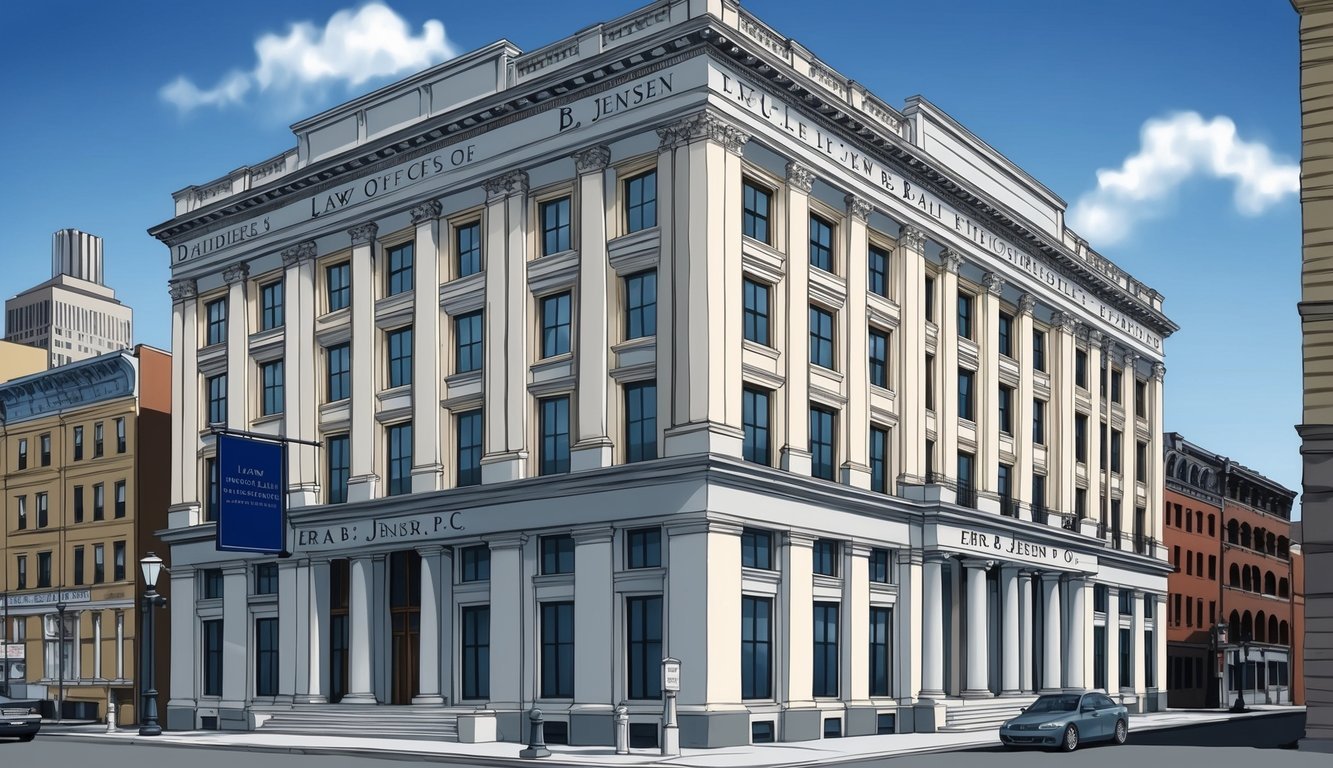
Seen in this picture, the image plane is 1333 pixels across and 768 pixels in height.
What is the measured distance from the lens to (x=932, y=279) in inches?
2060

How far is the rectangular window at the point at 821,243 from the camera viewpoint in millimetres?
45406

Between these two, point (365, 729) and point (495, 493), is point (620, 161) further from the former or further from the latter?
point (365, 729)

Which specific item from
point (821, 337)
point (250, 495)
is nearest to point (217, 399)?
point (250, 495)

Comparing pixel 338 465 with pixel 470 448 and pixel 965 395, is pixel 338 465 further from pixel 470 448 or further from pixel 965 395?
pixel 965 395

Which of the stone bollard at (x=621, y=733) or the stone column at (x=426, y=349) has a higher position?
the stone column at (x=426, y=349)

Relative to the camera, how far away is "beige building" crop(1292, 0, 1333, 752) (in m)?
35.9

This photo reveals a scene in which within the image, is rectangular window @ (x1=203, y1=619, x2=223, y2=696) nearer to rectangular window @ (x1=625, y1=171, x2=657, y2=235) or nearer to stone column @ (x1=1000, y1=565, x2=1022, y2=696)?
rectangular window @ (x1=625, y1=171, x2=657, y2=235)

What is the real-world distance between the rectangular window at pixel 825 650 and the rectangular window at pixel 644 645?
18.5 ft

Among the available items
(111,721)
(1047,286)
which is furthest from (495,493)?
(1047,286)

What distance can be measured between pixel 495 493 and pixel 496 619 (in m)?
3.62

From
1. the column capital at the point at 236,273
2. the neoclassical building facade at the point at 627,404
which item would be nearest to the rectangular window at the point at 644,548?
the neoclassical building facade at the point at 627,404

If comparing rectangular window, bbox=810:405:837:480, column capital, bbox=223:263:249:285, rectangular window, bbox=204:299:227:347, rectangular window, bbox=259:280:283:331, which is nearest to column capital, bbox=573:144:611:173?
rectangular window, bbox=810:405:837:480

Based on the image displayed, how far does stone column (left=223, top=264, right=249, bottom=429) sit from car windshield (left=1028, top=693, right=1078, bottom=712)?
29.5 meters

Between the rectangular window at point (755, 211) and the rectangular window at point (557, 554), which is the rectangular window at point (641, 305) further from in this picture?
the rectangular window at point (557, 554)
